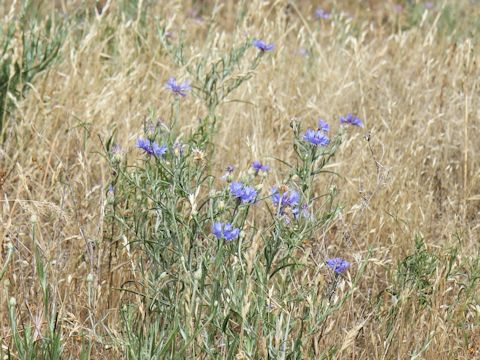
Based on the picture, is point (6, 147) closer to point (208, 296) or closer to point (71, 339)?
point (71, 339)

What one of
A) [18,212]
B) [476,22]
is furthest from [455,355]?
[476,22]

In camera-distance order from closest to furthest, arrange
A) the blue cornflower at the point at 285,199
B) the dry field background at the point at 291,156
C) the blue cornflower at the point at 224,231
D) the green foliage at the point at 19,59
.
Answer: the blue cornflower at the point at 224,231 < the blue cornflower at the point at 285,199 < the dry field background at the point at 291,156 < the green foliage at the point at 19,59

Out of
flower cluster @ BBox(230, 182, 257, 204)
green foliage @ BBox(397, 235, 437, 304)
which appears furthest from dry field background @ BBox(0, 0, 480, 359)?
flower cluster @ BBox(230, 182, 257, 204)

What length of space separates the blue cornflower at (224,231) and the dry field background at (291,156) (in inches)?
12.7

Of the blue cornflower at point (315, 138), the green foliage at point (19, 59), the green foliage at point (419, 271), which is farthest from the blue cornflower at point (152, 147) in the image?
the green foliage at point (19, 59)

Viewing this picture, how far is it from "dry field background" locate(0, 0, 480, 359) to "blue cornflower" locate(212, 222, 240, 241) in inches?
12.7

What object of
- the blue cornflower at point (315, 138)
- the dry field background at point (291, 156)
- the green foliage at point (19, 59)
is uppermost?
the blue cornflower at point (315, 138)

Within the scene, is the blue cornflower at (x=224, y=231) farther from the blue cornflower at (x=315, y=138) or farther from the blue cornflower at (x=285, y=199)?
the blue cornflower at (x=315, y=138)

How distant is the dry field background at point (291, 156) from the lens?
7.54 ft

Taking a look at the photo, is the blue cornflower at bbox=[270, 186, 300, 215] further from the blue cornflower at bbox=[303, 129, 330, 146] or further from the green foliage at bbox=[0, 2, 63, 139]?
the green foliage at bbox=[0, 2, 63, 139]

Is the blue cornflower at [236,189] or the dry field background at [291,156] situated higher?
the blue cornflower at [236,189]

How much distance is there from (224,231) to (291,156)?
135 cm

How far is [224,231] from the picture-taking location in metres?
1.99

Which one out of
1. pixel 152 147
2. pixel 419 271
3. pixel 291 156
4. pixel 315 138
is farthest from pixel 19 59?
pixel 419 271
